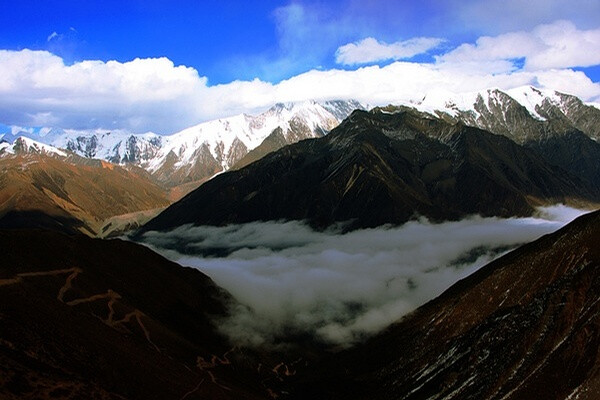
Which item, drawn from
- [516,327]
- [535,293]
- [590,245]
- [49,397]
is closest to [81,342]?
[49,397]

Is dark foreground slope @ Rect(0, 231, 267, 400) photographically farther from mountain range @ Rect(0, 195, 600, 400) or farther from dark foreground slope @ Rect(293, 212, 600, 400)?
dark foreground slope @ Rect(293, 212, 600, 400)

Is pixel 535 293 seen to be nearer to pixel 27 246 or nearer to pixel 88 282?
pixel 88 282

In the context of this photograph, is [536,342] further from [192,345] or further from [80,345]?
[80,345]

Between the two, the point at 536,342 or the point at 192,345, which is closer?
the point at 536,342

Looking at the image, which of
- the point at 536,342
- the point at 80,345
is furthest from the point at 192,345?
the point at 536,342

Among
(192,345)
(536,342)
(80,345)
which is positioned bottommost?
(536,342)

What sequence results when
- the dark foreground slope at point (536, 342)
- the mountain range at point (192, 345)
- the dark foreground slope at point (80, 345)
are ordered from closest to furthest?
the dark foreground slope at point (80, 345)
the mountain range at point (192, 345)
the dark foreground slope at point (536, 342)

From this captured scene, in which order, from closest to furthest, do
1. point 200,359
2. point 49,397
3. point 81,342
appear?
point 49,397
point 81,342
point 200,359

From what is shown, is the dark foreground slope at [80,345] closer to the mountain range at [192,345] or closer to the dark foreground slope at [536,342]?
the mountain range at [192,345]

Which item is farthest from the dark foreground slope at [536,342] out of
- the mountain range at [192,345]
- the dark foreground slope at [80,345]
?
the dark foreground slope at [80,345]

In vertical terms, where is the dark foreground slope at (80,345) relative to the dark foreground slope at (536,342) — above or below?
above

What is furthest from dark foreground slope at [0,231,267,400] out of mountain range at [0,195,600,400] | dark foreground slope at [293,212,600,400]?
dark foreground slope at [293,212,600,400]
